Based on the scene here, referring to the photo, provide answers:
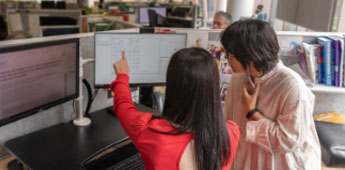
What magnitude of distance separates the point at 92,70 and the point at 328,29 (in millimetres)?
1328

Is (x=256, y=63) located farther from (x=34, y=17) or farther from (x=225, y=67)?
(x=34, y=17)

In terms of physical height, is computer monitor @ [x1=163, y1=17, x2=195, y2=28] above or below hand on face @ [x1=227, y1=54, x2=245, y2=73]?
above

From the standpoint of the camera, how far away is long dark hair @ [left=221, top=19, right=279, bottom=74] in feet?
3.31

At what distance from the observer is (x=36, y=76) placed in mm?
1055

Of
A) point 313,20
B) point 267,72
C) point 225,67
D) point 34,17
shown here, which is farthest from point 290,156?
point 34,17

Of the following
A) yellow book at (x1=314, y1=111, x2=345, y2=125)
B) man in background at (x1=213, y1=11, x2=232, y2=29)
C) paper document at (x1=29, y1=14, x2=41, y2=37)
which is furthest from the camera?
paper document at (x1=29, y1=14, x2=41, y2=37)

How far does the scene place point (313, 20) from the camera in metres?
1.92

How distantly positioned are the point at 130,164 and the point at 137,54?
1.65 ft

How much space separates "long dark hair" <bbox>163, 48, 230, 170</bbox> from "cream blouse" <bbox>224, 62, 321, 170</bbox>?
1.06 ft

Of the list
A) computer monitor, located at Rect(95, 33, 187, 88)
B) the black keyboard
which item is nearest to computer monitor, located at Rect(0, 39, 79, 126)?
computer monitor, located at Rect(95, 33, 187, 88)

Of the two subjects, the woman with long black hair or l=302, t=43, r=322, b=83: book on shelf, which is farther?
l=302, t=43, r=322, b=83: book on shelf

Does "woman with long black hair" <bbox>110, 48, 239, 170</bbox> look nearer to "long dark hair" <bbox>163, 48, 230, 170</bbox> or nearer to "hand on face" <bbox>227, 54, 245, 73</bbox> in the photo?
"long dark hair" <bbox>163, 48, 230, 170</bbox>

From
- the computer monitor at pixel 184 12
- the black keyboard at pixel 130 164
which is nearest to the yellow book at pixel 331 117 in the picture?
the black keyboard at pixel 130 164

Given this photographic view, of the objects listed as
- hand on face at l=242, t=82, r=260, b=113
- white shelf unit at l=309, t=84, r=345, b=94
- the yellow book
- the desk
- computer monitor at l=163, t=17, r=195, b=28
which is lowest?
the yellow book
